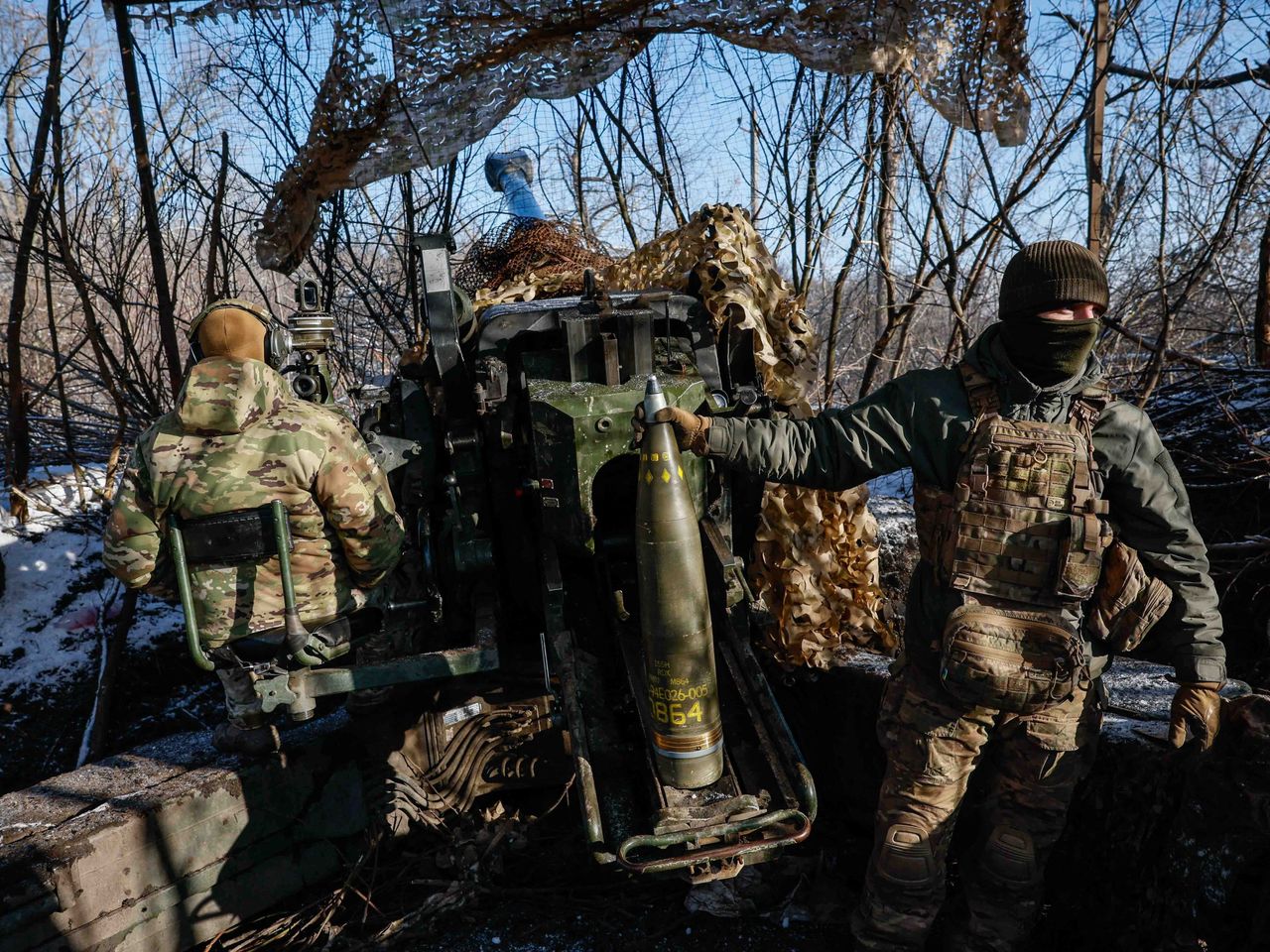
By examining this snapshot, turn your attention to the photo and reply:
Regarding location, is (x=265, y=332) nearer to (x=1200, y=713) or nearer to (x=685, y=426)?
(x=685, y=426)

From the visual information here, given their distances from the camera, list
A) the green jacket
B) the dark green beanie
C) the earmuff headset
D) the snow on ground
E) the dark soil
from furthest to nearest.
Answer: the snow on ground < the dark soil < the earmuff headset < the green jacket < the dark green beanie

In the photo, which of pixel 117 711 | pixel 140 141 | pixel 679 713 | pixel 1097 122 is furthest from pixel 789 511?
pixel 140 141

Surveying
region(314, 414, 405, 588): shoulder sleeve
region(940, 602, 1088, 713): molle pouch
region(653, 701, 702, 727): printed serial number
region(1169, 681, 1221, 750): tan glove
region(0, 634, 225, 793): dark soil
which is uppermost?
region(314, 414, 405, 588): shoulder sleeve

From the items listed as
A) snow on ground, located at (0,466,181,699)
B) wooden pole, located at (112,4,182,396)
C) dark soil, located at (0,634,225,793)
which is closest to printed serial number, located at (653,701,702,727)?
dark soil, located at (0,634,225,793)

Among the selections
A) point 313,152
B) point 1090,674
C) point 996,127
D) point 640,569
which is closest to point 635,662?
point 640,569

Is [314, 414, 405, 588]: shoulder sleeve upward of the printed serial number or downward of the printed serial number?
upward

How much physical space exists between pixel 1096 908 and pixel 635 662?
74.4 inches

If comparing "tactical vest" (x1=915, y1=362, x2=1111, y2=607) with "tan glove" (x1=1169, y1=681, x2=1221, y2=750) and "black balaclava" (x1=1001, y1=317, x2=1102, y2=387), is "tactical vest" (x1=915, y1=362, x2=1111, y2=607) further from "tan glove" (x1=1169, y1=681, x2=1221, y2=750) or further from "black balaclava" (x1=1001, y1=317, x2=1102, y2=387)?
"tan glove" (x1=1169, y1=681, x2=1221, y2=750)

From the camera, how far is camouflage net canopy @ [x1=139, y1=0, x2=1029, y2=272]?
5254 mm

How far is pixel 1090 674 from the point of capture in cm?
278

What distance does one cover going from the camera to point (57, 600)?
532 centimetres

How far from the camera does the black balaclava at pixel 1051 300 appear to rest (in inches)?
100

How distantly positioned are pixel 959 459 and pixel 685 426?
0.92 meters

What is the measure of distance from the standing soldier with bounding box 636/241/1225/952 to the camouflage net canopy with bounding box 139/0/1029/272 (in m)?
3.48
